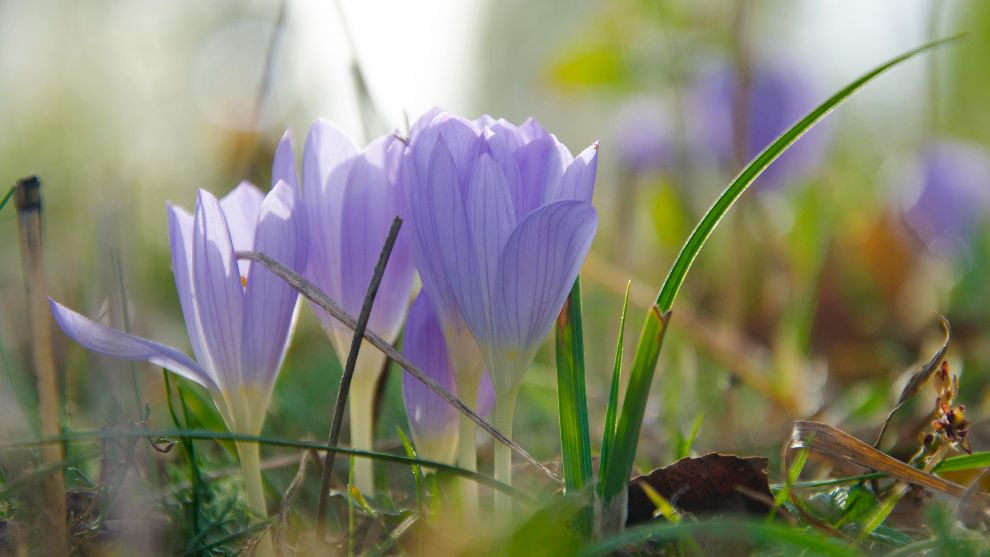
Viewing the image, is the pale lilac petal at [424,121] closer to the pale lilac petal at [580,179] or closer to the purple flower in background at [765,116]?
the pale lilac petal at [580,179]

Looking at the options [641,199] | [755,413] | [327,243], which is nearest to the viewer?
[327,243]

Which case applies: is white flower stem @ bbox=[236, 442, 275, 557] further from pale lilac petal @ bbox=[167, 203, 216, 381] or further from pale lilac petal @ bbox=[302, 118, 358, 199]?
pale lilac petal @ bbox=[302, 118, 358, 199]

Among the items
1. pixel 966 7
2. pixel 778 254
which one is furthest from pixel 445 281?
pixel 966 7

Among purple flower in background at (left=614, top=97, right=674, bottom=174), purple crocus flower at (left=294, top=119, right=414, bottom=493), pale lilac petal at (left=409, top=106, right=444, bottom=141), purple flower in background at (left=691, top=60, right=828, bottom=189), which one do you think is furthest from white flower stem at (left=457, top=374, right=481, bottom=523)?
purple flower in background at (left=614, top=97, right=674, bottom=174)

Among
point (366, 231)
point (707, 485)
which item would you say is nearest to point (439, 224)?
point (366, 231)

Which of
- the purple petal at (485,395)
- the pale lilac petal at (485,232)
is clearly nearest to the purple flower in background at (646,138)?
the purple petal at (485,395)

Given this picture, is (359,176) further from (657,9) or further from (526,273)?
(657,9)

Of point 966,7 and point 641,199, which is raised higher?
point 966,7

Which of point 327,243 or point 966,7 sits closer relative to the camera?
point 327,243
